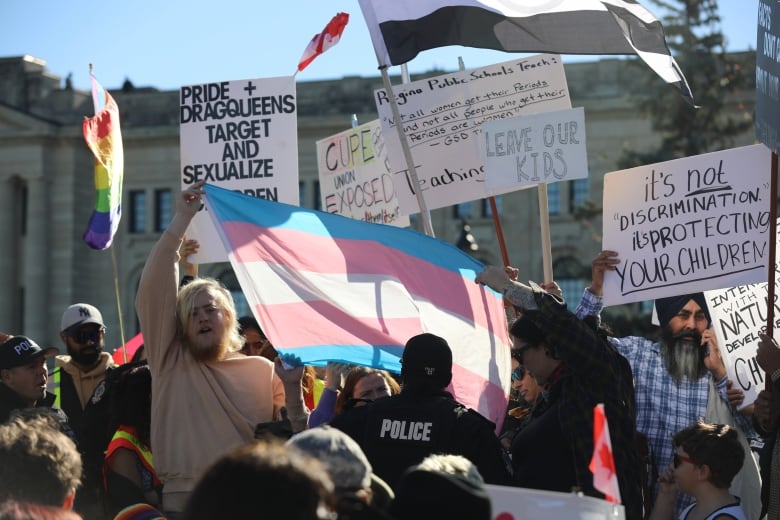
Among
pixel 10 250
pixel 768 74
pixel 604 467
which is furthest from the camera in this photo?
pixel 10 250

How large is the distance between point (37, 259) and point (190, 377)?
45453 mm

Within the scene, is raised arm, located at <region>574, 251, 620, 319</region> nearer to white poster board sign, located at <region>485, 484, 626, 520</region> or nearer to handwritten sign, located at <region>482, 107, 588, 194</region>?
handwritten sign, located at <region>482, 107, 588, 194</region>

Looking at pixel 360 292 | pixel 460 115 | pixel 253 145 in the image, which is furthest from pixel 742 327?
pixel 253 145

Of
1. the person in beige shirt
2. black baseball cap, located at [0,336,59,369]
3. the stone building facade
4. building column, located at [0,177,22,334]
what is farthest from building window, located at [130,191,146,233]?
the person in beige shirt

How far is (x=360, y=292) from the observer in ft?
20.5

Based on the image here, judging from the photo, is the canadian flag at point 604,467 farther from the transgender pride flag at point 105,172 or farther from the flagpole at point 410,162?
the transgender pride flag at point 105,172

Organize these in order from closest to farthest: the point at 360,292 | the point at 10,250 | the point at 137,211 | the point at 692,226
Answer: the point at 360,292
the point at 692,226
the point at 137,211
the point at 10,250

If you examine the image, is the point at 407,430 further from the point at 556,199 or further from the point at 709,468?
the point at 556,199

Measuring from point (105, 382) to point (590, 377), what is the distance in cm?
222

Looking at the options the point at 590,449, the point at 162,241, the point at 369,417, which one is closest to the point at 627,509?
the point at 590,449

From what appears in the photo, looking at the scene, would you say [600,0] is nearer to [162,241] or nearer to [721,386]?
[721,386]

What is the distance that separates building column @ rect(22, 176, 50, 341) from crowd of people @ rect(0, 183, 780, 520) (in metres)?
43.6

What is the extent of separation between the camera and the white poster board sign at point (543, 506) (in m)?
3.85

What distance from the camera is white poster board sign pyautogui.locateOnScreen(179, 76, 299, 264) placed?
28.6 ft
